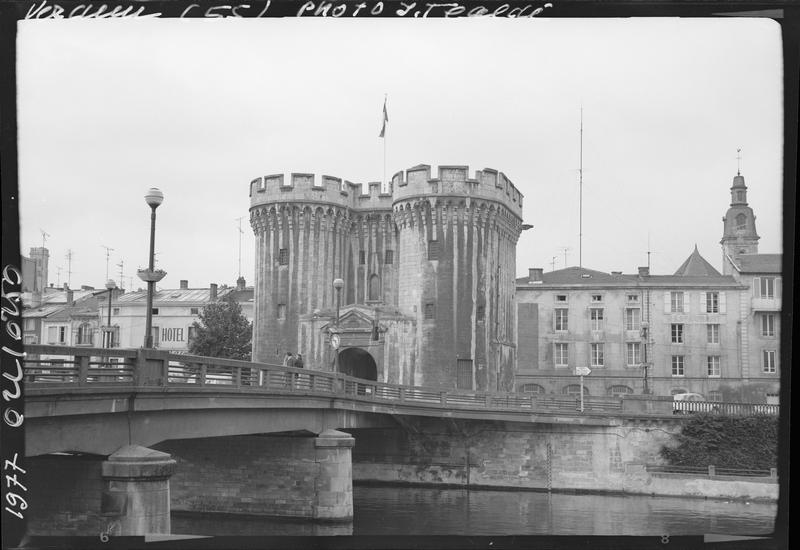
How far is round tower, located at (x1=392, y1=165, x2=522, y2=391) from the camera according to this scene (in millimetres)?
49312

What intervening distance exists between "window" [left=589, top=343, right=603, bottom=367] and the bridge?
34.4ft

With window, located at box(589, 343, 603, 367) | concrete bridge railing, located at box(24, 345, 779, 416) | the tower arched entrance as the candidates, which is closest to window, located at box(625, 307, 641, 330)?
window, located at box(589, 343, 603, 367)

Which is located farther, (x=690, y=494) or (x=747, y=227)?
(x=690, y=494)

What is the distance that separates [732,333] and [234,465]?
27.0 m

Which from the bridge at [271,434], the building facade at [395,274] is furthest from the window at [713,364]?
the building facade at [395,274]

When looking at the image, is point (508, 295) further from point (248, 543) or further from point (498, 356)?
point (248, 543)

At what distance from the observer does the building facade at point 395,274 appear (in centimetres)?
4953

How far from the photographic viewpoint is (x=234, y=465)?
3167 centimetres

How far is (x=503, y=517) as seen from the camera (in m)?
34.3

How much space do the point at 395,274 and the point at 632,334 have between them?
45.8 ft

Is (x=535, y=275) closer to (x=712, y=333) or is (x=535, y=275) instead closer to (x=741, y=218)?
(x=712, y=333)

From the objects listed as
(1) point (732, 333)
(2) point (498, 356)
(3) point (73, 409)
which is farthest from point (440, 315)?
(3) point (73, 409)

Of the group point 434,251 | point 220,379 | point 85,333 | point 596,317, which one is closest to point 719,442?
point 596,317

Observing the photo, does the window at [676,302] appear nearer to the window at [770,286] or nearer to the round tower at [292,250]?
the round tower at [292,250]
